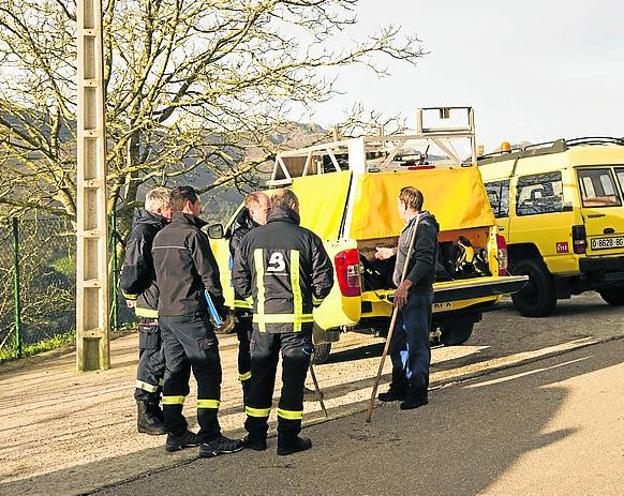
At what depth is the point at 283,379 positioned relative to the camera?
6.38 meters

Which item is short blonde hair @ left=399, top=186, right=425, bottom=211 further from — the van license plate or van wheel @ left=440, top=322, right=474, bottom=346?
the van license plate

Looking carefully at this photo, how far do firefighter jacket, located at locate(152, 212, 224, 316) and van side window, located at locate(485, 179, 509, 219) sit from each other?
7.87 meters

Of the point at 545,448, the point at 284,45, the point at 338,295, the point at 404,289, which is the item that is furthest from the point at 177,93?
the point at 545,448

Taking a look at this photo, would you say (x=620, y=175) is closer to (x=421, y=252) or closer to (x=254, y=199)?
(x=421, y=252)

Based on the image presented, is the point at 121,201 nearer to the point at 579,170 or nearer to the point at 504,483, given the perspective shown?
the point at 579,170

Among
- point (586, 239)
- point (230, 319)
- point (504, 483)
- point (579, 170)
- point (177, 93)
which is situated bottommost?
point (504, 483)

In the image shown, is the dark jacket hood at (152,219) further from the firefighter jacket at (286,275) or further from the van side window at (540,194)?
the van side window at (540,194)

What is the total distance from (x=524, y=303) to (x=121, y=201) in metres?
8.22

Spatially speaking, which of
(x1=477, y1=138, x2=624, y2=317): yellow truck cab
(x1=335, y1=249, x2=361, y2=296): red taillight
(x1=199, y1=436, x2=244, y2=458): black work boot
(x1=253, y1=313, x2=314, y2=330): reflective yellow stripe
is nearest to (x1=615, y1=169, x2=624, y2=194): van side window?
(x1=477, y1=138, x2=624, y2=317): yellow truck cab

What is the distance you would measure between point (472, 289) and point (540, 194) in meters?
4.19

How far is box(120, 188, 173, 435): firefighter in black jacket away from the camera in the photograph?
679 cm

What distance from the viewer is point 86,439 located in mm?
7066

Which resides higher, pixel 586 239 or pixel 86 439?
pixel 586 239

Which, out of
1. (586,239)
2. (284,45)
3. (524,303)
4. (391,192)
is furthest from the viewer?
(284,45)
